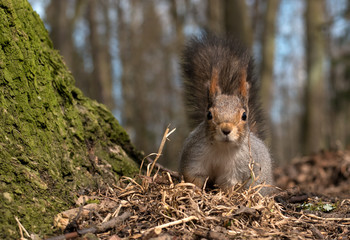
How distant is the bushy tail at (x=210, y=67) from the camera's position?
279 cm

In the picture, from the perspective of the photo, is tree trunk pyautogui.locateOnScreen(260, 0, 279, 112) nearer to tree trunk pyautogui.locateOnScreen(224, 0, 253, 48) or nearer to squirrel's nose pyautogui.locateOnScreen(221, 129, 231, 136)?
tree trunk pyautogui.locateOnScreen(224, 0, 253, 48)

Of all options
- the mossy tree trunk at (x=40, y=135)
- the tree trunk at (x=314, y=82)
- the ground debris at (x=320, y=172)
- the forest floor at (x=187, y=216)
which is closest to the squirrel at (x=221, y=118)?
the forest floor at (x=187, y=216)

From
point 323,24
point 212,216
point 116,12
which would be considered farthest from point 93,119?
point 116,12

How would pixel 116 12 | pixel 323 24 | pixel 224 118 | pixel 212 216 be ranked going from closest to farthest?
pixel 212 216, pixel 224 118, pixel 323 24, pixel 116 12

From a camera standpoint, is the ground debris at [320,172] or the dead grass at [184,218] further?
the ground debris at [320,172]

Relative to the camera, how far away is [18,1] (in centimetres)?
217

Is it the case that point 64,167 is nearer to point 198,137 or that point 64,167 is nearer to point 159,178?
point 159,178

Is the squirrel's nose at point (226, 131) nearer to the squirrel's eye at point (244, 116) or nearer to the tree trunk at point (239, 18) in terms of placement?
the squirrel's eye at point (244, 116)

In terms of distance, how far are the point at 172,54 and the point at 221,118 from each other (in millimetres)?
17187

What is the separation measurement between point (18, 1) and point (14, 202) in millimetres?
1219

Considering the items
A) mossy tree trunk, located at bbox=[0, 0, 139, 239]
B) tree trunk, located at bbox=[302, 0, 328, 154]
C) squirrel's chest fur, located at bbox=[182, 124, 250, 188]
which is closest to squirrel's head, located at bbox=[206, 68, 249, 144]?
Result: squirrel's chest fur, located at bbox=[182, 124, 250, 188]

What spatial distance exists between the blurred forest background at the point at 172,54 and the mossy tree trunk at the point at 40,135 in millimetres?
408

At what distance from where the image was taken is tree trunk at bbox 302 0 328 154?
310 inches

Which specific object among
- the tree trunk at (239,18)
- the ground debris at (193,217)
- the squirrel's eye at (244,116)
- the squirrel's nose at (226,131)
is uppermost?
the tree trunk at (239,18)
